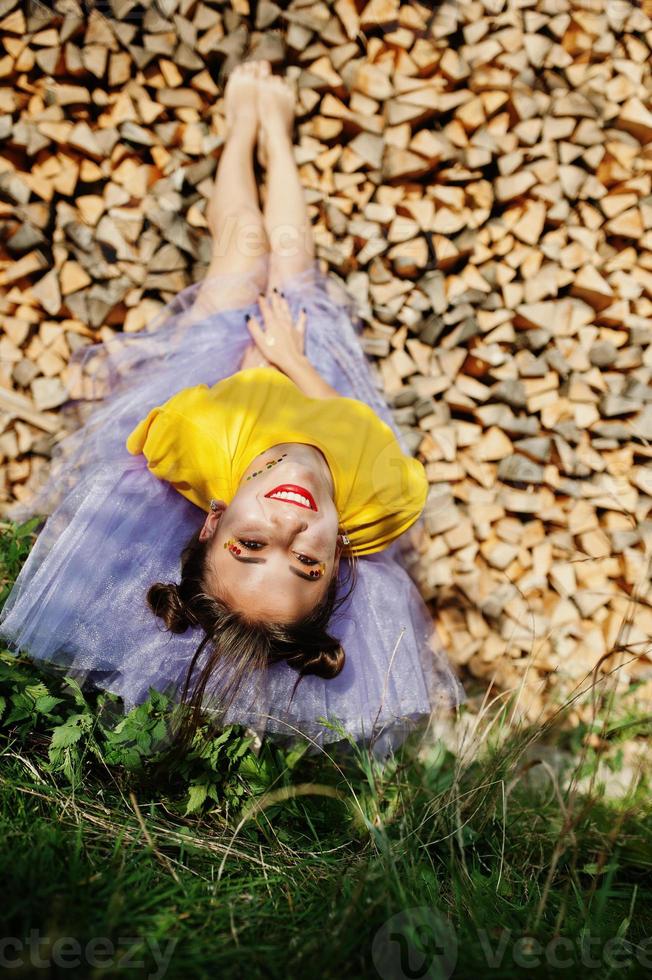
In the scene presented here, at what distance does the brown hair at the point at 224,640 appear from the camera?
1.57 metres

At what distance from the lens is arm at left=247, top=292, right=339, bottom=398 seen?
2021 millimetres

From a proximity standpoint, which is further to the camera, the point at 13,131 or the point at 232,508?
the point at 13,131

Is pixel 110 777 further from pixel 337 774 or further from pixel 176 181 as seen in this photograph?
pixel 176 181

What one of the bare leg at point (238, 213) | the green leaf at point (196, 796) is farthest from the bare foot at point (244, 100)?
the green leaf at point (196, 796)

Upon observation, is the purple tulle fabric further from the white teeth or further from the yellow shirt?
the white teeth

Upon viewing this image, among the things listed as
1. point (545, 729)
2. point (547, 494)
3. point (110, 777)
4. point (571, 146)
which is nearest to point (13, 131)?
point (571, 146)

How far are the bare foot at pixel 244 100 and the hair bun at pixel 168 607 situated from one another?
60.6 inches

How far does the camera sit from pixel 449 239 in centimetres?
220

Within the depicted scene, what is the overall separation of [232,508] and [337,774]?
0.82 m

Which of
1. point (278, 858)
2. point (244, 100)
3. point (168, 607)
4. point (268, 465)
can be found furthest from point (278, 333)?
point (278, 858)

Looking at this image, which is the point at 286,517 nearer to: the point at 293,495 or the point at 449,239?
the point at 293,495

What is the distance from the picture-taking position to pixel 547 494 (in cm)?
225

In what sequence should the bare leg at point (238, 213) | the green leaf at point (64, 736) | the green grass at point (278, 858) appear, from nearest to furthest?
the green grass at point (278, 858) → the green leaf at point (64, 736) → the bare leg at point (238, 213)

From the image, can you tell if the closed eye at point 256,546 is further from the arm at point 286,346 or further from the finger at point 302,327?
the finger at point 302,327
